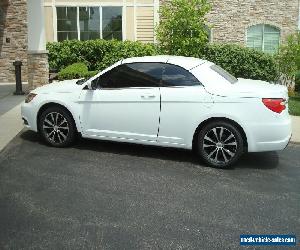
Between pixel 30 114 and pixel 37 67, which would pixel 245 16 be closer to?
pixel 37 67

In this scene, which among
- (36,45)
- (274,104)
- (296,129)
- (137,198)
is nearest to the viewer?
(137,198)

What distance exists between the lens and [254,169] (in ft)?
20.2

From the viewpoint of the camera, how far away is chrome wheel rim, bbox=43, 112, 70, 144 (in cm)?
688

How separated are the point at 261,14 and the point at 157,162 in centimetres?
1466

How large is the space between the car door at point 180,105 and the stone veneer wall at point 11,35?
11.9 metres

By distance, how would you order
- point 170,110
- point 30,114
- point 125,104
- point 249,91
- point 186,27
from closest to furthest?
point 249,91 < point 170,110 < point 125,104 < point 30,114 < point 186,27

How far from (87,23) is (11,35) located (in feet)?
Result: 11.3

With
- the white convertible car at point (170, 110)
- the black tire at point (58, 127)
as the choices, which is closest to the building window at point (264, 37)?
the white convertible car at point (170, 110)

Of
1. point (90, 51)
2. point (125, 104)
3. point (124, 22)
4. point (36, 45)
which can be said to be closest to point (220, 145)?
point (125, 104)

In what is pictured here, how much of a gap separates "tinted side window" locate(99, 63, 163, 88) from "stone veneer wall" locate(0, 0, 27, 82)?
1106 centimetres

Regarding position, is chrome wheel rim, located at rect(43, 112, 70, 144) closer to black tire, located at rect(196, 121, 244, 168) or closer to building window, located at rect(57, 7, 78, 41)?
black tire, located at rect(196, 121, 244, 168)

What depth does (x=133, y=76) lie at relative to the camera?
6504 mm

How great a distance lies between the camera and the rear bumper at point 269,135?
5.85 meters

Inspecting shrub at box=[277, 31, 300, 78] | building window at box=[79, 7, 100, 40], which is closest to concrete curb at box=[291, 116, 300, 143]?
shrub at box=[277, 31, 300, 78]
